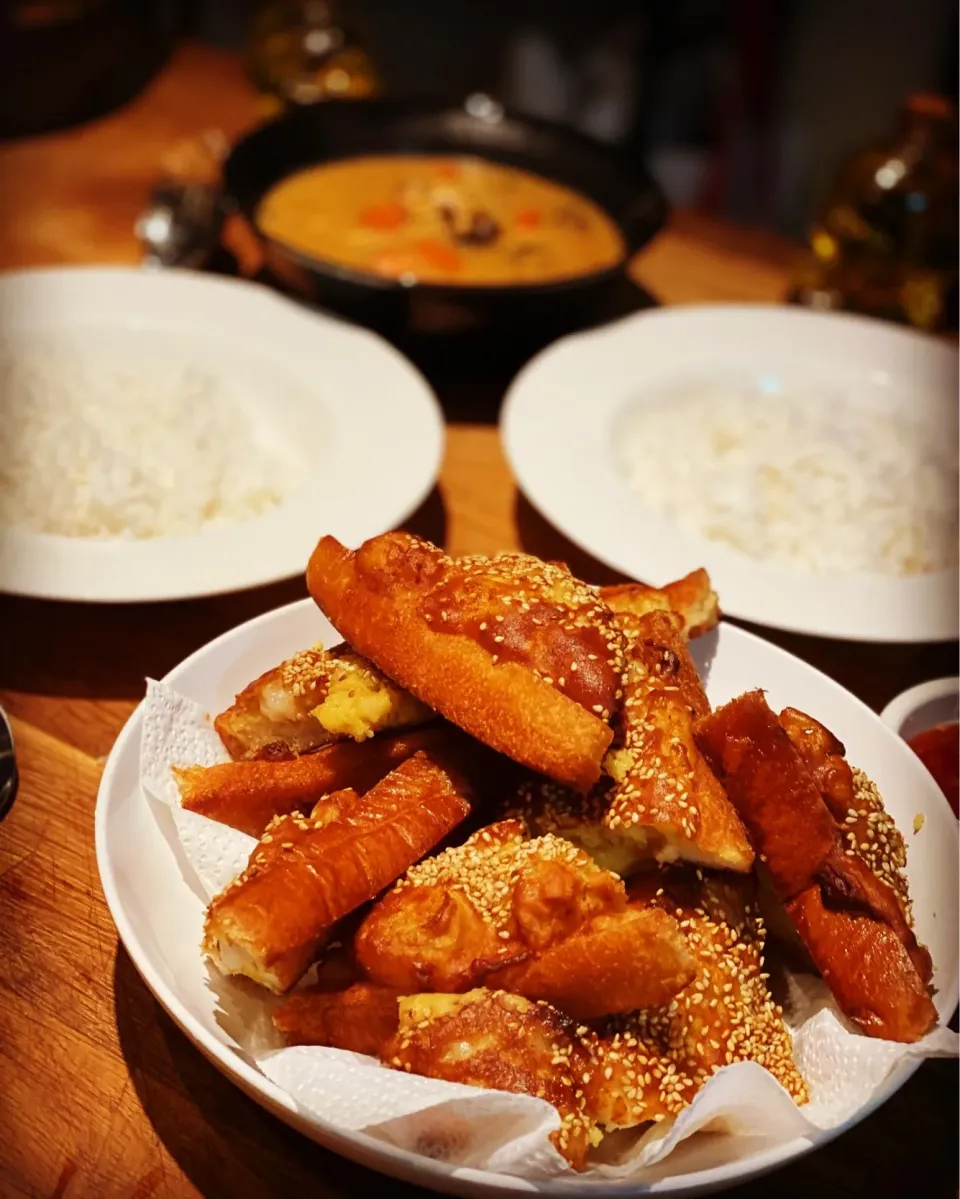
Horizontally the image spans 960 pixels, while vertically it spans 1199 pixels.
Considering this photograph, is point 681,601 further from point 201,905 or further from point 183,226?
point 183,226

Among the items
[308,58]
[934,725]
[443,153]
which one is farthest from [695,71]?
[934,725]

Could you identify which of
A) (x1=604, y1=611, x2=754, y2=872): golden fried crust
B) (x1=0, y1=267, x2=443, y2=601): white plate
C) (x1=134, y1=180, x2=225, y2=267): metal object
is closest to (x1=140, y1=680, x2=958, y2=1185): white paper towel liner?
(x1=604, y1=611, x2=754, y2=872): golden fried crust

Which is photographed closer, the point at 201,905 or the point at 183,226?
the point at 201,905

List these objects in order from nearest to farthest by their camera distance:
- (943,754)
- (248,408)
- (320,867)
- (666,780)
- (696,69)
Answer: (320,867) < (666,780) < (943,754) < (248,408) < (696,69)

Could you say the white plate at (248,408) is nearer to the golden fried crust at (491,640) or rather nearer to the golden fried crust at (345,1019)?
the golden fried crust at (491,640)

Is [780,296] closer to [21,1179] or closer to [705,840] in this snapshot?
[705,840]

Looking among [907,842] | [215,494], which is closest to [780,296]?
[215,494]
